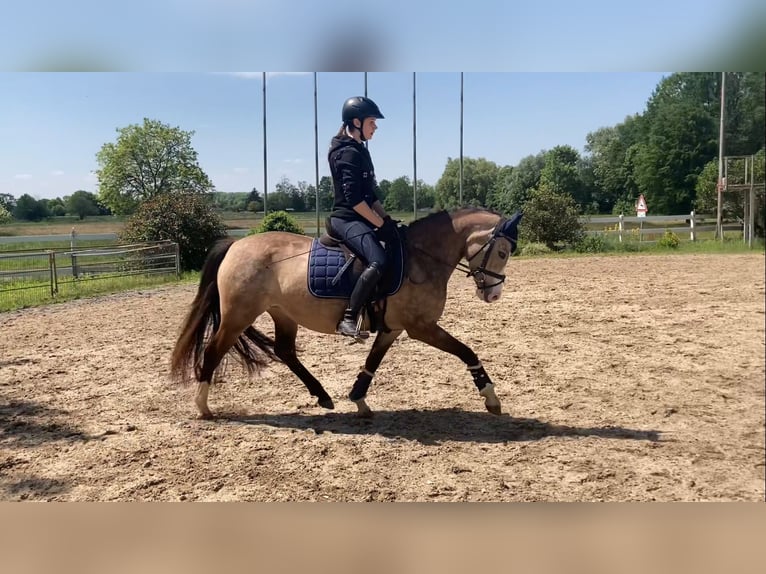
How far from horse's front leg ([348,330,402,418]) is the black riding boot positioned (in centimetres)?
28

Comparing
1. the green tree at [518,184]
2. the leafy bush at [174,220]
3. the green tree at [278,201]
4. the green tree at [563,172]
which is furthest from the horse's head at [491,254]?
the leafy bush at [174,220]

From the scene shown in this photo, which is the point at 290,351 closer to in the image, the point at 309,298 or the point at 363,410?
the point at 309,298

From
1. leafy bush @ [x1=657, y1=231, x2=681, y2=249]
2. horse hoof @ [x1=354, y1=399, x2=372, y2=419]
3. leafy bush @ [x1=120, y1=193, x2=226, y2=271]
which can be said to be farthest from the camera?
horse hoof @ [x1=354, y1=399, x2=372, y2=419]

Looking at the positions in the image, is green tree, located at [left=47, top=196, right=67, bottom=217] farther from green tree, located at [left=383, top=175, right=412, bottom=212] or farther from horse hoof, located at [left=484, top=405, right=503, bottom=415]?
horse hoof, located at [left=484, top=405, right=503, bottom=415]

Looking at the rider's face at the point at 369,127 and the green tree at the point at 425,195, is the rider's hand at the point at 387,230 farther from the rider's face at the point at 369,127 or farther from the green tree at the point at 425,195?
the rider's face at the point at 369,127

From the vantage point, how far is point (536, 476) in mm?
3244

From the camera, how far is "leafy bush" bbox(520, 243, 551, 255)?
425cm

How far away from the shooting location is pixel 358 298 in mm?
3898

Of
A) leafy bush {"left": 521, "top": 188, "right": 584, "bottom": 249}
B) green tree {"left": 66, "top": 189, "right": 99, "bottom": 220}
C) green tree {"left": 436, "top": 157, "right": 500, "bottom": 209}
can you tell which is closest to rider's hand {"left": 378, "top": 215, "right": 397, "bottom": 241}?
green tree {"left": 436, "top": 157, "right": 500, "bottom": 209}

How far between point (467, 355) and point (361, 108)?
188 cm

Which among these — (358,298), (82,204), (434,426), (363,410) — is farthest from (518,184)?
(82,204)

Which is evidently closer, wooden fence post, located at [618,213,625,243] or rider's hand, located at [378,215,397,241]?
wooden fence post, located at [618,213,625,243]

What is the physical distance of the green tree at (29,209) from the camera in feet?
13.5

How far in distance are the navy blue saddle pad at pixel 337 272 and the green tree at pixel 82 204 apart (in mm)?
1691
